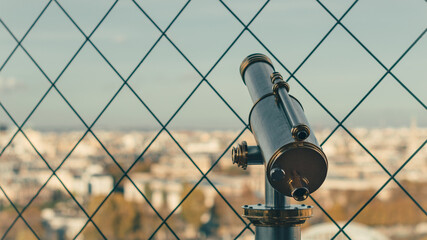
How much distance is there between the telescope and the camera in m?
1.00

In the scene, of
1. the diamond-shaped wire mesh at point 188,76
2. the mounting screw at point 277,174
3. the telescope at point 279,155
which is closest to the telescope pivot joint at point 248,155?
the telescope at point 279,155

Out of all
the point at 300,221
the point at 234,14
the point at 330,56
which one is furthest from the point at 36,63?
the point at 300,221

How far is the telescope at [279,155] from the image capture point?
1.00 meters

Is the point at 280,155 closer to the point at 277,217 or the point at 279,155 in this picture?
the point at 279,155

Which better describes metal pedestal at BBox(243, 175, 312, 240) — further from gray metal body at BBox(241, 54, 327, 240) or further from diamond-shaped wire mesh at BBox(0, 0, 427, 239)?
diamond-shaped wire mesh at BBox(0, 0, 427, 239)

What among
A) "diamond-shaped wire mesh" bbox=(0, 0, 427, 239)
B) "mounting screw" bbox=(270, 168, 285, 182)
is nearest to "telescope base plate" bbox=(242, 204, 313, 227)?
"mounting screw" bbox=(270, 168, 285, 182)

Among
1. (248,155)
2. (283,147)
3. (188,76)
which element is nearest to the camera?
(283,147)

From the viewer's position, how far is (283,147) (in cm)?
100

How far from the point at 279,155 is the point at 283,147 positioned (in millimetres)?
16

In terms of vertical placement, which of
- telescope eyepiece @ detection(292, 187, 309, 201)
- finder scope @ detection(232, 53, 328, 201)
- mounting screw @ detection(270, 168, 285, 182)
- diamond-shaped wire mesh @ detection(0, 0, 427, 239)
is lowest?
telescope eyepiece @ detection(292, 187, 309, 201)

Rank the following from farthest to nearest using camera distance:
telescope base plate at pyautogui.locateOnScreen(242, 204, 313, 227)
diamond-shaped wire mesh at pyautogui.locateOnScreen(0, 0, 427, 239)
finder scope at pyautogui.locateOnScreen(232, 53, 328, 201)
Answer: diamond-shaped wire mesh at pyautogui.locateOnScreen(0, 0, 427, 239) → telescope base plate at pyautogui.locateOnScreen(242, 204, 313, 227) → finder scope at pyautogui.locateOnScreen(232, 53, 328, 201)

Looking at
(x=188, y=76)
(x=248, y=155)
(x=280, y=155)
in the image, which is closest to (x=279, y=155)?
(x=280, y=155)

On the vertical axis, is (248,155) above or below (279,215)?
above

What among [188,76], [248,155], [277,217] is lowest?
[277,217]
